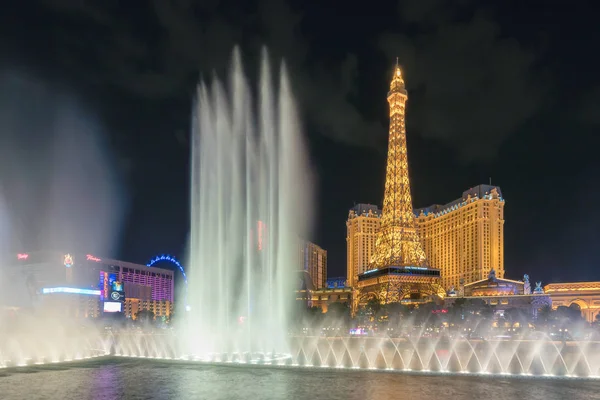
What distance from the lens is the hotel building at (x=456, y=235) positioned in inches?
4840

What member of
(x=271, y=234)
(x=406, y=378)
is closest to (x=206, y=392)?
(x=406, y=378)

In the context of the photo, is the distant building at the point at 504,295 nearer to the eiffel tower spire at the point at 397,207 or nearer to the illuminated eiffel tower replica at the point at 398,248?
the illuminated eiffel tower replica at the point at 398,248

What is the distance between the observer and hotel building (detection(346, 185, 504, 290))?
12294 centimetres

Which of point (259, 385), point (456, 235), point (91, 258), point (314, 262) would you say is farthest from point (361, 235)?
point (259, 385)

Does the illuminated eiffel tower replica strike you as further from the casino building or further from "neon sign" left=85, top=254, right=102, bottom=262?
"neon sign" left=85, top=254, right=102, bottom=262

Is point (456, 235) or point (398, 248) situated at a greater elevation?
point (456, 235)

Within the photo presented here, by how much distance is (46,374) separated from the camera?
21.5m

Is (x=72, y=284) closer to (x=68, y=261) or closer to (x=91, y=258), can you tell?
(x=68, y=261)

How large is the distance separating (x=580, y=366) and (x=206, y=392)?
18298mm

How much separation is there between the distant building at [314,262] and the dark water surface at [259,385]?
121 m

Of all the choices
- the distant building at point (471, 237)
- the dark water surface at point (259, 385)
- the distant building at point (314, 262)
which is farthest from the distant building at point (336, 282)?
the dark water surface at point (259, 385)

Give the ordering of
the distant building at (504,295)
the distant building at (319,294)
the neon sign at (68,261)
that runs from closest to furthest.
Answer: the distant building at (504,295) → the neon sign at (68,261) → the distant building at (319,294)

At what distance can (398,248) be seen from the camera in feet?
355

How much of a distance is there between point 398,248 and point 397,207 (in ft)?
27.7
